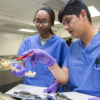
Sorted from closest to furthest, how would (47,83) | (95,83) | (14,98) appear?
(14,98), (95,83), (47,83)

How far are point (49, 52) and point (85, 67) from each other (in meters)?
0.42

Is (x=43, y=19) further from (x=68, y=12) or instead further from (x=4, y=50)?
(x=4, y=50)

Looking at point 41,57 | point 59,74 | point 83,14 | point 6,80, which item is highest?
point 83,14

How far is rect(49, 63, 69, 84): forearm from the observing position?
101cm

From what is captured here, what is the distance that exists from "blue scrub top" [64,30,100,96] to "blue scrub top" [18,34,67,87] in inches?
7.5

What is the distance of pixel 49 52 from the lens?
125cm

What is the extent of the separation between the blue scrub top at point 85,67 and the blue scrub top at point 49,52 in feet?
0.63

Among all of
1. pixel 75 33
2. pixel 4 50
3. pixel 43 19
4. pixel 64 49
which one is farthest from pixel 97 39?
pixel 4 50

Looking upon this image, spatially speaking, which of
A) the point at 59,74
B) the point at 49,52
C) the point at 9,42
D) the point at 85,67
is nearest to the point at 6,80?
the point at 49,52

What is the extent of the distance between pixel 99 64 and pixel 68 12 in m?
0.43

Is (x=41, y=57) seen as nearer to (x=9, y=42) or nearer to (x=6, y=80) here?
(x=6, y=80)

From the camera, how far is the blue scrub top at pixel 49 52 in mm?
1211

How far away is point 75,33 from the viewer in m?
0.97

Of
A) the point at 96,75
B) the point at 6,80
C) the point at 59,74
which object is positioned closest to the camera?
the point at 96,75
